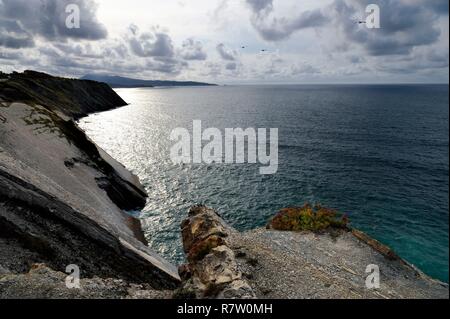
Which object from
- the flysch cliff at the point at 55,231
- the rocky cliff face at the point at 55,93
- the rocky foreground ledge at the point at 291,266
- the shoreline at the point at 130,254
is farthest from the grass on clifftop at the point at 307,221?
the rocky cliff face at the point at 55,93

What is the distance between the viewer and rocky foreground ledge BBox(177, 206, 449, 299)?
72.1 ft

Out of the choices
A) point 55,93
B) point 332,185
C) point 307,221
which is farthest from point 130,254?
point 55,93

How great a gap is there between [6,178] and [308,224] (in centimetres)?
3427

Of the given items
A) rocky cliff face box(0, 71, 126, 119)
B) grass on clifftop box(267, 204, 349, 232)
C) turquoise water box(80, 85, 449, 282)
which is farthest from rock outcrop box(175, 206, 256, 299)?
rocky cliff face box(0, 71, 126, 119)

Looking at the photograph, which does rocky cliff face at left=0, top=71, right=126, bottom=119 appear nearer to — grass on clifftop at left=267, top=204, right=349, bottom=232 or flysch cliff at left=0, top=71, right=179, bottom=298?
flysch cliff at left=0, top=71, right=179, bottom=298

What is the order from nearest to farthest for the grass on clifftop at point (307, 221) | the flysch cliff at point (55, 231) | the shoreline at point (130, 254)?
the shoreline at point (130, 254) < the flysch cliff at point (55, 231) < the grass on clifftop at point (307, 221)

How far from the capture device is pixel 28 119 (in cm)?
5225

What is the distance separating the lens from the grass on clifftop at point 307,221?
1508 inches

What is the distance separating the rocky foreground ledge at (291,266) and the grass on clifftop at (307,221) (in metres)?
0.78

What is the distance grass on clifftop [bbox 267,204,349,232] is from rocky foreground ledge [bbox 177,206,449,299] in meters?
0.78

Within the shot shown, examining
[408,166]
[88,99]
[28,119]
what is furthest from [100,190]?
[88,99]

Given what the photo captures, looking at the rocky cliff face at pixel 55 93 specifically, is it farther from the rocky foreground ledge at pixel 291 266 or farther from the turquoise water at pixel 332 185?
the rocky foreground ledge at pixel 291 266

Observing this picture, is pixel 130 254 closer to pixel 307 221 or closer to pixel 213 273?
pixel 213 273
